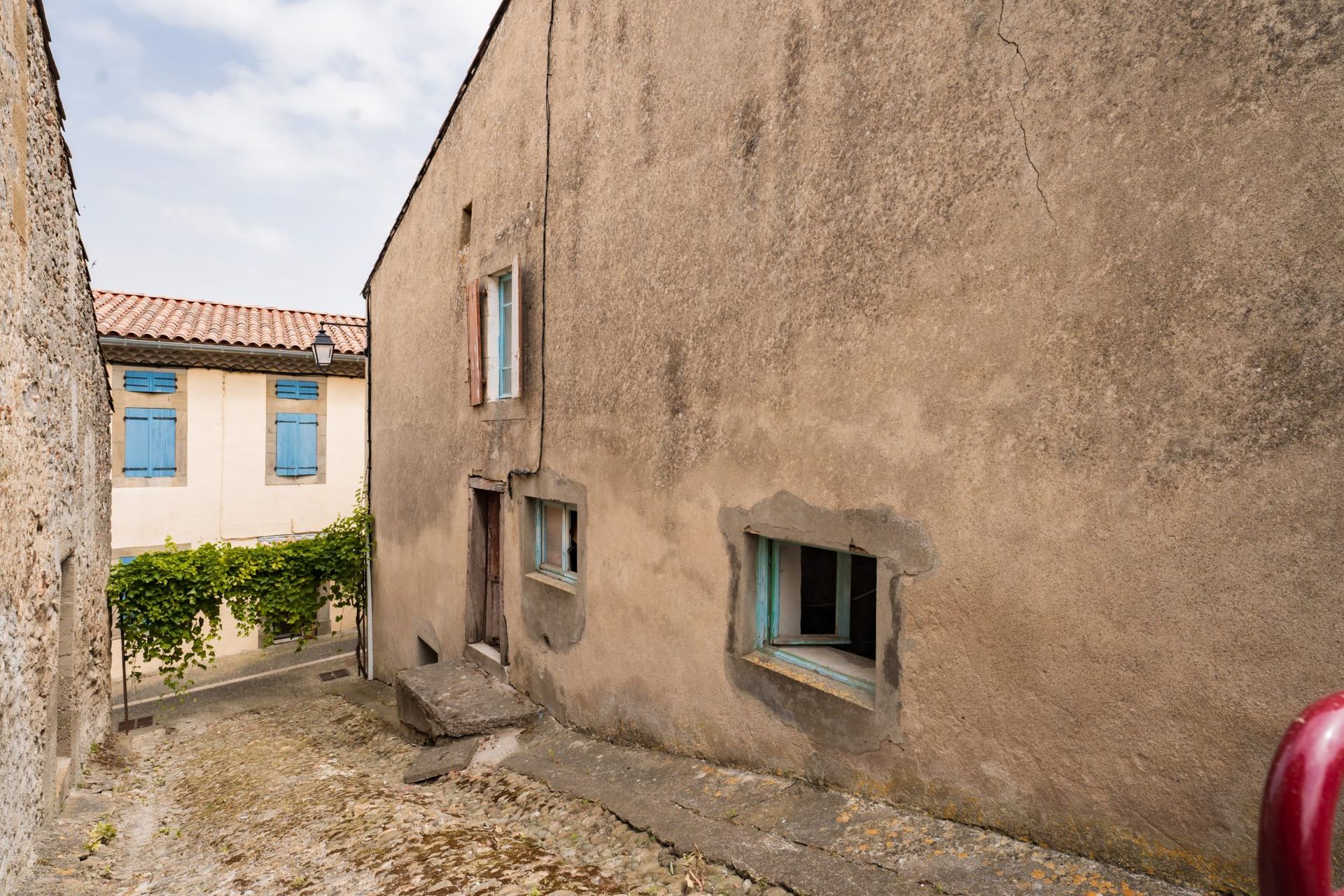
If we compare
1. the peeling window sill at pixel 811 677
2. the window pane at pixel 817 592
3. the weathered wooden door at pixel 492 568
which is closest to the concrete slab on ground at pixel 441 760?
the weathered wooden door at pixel 492 568

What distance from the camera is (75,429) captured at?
18.2ft

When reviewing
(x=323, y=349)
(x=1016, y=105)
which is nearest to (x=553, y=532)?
(x=1016, y=105)

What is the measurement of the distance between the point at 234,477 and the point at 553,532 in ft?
31.3

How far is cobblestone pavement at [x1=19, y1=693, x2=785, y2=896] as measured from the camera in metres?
3.54

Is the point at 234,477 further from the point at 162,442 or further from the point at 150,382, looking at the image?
the point at 150,382

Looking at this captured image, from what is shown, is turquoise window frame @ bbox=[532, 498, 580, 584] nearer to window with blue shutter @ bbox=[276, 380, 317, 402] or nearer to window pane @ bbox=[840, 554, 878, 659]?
window pane @ bbox=[840, 554, 878, 659]

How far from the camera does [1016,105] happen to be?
284 cm

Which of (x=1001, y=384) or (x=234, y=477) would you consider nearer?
(x=1001, y=384)

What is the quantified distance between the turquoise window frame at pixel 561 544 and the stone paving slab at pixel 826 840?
6.37ft

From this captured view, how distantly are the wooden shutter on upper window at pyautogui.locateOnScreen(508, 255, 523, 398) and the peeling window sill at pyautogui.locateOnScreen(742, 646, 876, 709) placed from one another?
11.2ft

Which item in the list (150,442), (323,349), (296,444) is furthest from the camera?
(296,444)

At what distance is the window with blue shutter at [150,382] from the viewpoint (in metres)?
12.0

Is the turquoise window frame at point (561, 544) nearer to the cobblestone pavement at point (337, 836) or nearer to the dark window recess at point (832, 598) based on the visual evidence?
the cobblestone pavement at point (337, 836)

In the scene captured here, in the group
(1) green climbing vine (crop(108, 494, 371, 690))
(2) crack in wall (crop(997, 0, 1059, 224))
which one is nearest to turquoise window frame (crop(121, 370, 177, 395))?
(1) green climbing vine (crop(108, 494, 371, 690))
